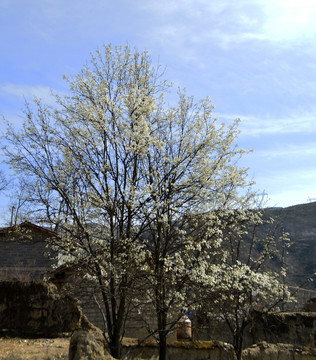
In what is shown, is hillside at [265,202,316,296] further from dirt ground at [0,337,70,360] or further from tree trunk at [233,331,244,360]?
dirt ground at [0,337,70,360]

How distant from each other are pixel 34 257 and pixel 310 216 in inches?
2758

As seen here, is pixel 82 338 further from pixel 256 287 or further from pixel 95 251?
pixel 256 287

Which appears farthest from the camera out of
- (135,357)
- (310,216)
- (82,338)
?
(310,216)

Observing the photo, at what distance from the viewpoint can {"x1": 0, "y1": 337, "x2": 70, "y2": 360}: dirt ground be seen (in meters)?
8.77

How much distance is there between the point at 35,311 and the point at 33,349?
66.6 inches

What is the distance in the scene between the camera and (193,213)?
1031cm

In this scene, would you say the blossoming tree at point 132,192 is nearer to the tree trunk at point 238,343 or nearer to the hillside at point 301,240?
the tree trunk at point 238,343

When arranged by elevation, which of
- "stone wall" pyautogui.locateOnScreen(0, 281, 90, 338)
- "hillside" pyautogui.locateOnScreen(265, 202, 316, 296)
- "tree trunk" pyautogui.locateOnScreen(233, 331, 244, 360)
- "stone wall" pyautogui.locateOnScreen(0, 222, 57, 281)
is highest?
"hillside" pyautogui.locateOnScreen(265, 202, 316, 296)

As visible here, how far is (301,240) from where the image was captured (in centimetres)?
6900

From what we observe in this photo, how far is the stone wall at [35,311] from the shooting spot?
35.4ft

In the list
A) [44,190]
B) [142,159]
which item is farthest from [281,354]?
[44,190]

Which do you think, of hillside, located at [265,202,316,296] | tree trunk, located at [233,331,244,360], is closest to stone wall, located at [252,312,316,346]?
tree trunk, located at [233,331,244,360]

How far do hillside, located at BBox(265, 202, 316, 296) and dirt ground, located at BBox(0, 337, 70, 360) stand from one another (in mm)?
40089

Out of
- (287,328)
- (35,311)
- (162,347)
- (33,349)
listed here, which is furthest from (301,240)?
(33,349)
